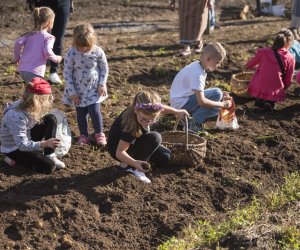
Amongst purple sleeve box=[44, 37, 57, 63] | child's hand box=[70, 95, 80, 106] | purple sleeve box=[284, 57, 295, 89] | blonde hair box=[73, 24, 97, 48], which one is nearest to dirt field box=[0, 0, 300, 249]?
purple sleeve box=[284, 57, 295, 89]

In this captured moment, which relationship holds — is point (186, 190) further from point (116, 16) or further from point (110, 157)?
Answer: point (116, 16)

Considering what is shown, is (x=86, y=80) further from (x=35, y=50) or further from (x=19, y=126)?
(x=35, y=50)

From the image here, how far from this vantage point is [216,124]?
24.8ft

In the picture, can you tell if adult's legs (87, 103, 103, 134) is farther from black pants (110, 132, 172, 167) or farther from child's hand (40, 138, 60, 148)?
child's hand (40, 138, 60, 148)

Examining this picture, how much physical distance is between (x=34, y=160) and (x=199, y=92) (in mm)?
2000

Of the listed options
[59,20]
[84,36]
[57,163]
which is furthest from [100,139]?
[59,20]

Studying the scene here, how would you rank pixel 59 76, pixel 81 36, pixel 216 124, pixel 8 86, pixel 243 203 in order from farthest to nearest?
pixel 59 76 < pixel 8 86 < pixel 216 124 < pixel 81 36 < pixel 243 203

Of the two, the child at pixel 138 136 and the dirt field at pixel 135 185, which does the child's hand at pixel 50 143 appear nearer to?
the dirt field at pixel 135 185

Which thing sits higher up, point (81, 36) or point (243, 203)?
point (81, 36)

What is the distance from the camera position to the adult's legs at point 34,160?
237 inches

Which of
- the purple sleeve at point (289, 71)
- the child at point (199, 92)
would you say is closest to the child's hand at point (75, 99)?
the child at point (199, 92)

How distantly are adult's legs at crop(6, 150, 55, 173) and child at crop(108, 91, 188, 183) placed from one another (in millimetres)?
596

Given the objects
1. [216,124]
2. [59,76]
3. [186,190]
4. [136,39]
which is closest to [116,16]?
[136,39]

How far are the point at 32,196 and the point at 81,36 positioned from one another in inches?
67.5
